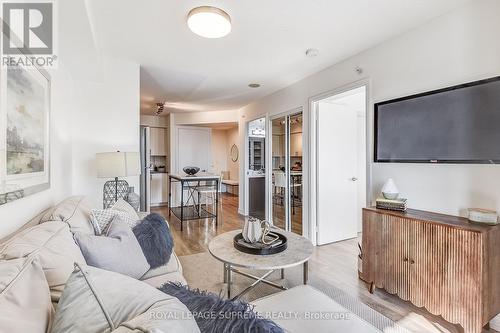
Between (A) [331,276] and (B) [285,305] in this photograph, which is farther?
(A) [331,276]

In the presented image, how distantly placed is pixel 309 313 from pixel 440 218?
141cm

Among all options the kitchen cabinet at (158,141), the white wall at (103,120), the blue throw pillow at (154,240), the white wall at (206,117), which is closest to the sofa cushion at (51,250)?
the blue throw pillow at (154,240)

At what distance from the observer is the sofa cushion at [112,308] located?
0.59 meters

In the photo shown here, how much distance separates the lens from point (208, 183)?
6.16 meters

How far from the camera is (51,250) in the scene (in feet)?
3.19

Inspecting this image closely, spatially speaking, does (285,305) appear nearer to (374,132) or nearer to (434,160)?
(434,160)

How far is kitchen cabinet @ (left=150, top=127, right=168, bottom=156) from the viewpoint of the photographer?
6827 mm

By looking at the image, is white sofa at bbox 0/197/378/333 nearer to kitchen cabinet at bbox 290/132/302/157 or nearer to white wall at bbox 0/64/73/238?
white wall at bbox 0/64/73/238

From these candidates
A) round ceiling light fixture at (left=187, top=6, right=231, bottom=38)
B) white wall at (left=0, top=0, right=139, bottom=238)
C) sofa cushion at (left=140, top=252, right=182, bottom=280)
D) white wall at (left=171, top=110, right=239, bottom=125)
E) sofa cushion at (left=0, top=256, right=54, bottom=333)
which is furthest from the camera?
white wall at (left=171, top=110, right=239, bottom=125)

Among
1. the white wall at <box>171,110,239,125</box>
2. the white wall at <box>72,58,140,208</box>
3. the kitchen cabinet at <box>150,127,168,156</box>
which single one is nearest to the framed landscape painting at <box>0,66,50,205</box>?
the white wall at <box>72,58,140,208</box>

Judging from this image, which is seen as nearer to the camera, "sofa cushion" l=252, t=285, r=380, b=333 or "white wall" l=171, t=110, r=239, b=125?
"sofa cushion" l=252, t=285, r=380, b=333

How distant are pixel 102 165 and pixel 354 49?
Answer: 2905 mm

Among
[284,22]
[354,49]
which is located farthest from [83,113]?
[354,49]

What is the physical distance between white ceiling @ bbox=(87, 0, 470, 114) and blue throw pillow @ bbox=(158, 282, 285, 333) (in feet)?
6.50
